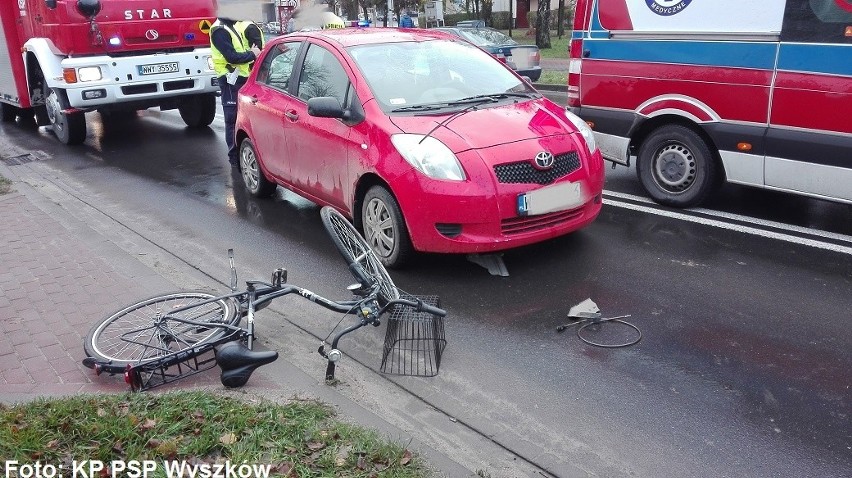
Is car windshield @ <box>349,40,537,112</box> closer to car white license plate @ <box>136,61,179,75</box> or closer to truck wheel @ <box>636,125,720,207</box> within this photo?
truck wheel @ <box>636,125,720,207</box>

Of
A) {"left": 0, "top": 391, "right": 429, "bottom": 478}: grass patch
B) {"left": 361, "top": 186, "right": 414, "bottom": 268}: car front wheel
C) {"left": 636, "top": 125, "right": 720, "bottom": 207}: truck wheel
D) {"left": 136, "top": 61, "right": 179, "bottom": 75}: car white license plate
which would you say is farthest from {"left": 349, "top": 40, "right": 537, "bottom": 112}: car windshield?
{"left": 136, "top": 61, "right": 179, "bottom": 75}: car white license plate

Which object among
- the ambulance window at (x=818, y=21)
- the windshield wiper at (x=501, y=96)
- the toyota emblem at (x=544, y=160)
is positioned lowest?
the toyota emblem at (x=544, y=160)

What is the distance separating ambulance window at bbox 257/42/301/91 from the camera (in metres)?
6.89

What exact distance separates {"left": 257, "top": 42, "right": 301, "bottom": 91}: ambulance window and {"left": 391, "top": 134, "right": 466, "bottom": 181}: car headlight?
78.8 inches

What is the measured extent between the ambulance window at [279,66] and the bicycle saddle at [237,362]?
Answer: 3570 mm

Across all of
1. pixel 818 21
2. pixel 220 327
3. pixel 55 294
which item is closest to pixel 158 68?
pixel 55 294

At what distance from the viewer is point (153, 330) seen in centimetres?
424

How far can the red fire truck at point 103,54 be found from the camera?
1041 cm

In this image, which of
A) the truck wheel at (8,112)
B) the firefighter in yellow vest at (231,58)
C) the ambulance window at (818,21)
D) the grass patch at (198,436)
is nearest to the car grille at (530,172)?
the ambulance window at (818,21)

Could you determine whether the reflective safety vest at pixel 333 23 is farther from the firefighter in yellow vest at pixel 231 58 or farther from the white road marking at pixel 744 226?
the white road marking at pixel 744 226

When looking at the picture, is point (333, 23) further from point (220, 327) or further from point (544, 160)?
point (220, 327)

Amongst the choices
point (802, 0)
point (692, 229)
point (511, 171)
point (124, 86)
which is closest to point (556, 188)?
point (511, 171)

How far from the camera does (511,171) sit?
5238mm

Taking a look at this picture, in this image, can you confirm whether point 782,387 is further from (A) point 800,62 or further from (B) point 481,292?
(A) point 800,62
